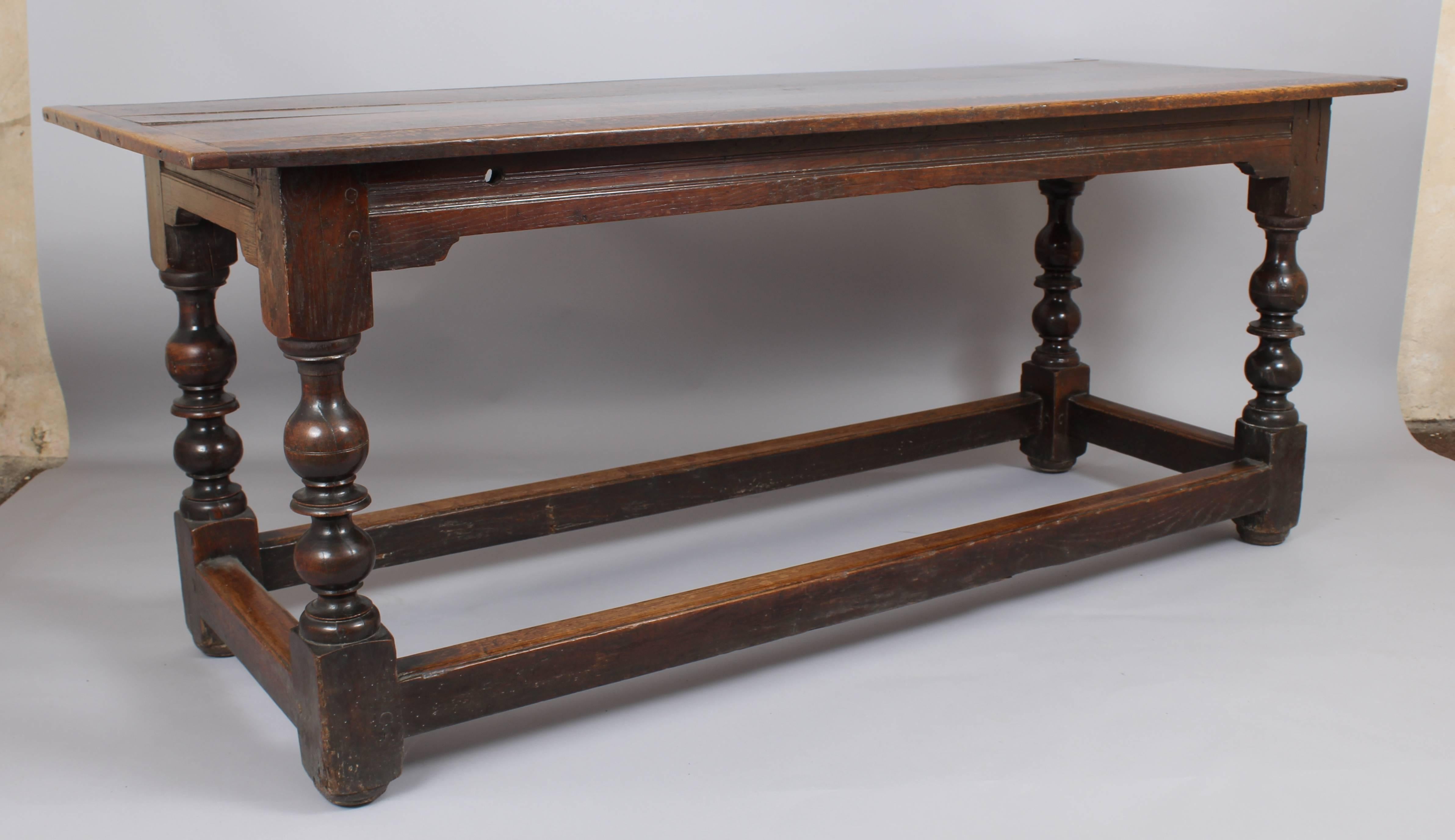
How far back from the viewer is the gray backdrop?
3750mm

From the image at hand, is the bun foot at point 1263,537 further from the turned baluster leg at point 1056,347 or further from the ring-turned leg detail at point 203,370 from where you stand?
the ring-turned leg detail at point 203,370

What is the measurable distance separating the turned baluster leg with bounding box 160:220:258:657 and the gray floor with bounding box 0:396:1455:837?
235mm

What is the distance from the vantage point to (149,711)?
244 centimetres

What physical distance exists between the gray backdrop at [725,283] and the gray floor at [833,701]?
21cm

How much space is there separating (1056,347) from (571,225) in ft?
5.81

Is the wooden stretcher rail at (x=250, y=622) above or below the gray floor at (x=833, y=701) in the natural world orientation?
above

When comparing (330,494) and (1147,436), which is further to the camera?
(1147,436)

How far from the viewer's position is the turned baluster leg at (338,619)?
1993 mm

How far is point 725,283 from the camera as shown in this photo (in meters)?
4.19

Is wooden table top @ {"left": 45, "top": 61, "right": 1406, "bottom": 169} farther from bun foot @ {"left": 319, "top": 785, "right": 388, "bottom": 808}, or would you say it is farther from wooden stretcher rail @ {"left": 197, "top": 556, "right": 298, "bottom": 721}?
bun foot @ {"left": 319, "top": 785, "right": 388, "bottom": 808}

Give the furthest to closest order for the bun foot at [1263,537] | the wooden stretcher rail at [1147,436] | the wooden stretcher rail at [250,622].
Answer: the wooden stretcher rail at [1147,436], the bun foot at [1263,537], the wooden stretcher rail at [250,622]

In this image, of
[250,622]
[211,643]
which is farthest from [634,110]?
[211,643]

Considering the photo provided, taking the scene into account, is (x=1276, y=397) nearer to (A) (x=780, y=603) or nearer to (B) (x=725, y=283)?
(A) (x=780, y=603)

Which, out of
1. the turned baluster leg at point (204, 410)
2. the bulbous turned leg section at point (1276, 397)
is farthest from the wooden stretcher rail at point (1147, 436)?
the turned baluster leg at point (204, 410)
